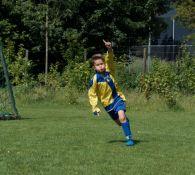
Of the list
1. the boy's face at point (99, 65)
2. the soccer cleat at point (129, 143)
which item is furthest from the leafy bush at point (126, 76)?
the soccer cleat at point (129, 143)

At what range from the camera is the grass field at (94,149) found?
8.46m

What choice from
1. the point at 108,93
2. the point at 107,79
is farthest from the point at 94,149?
the point at 107,79

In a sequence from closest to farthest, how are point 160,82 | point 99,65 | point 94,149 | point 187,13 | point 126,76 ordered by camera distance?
1. point 94,149
2. point 99,65
3. point 160,82
4. point 126,76
5. point 187,13

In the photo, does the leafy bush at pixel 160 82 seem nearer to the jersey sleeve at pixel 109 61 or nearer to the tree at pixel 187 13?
the jersey sleeve at pixel 109 61

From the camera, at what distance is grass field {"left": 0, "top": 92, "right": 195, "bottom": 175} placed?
8.46 m

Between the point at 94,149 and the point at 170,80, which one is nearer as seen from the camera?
the point at 94,149

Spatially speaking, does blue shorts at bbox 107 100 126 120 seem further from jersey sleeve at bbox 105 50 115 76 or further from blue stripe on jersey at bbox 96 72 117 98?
jersey sleeve at bbox 105 50 115 76

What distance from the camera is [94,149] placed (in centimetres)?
1028

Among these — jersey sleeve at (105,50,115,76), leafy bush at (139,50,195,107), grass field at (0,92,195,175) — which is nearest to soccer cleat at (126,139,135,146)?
grass field at (0,92,195,175)

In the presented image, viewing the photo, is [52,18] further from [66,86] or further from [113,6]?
[66,86]

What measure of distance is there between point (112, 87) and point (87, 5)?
25.3 meters

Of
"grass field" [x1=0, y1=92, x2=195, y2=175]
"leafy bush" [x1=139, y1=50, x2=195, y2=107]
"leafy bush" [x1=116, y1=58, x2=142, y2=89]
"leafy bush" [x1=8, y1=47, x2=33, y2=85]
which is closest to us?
"grass field" [x1=0, y1=92, x2=195, y2=175]

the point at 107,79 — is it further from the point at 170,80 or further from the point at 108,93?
the point at 170,80

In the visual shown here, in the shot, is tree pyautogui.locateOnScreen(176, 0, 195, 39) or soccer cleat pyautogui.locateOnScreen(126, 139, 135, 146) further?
tree pyautogui.locateOnScreen(176, 0, 195, 39)
